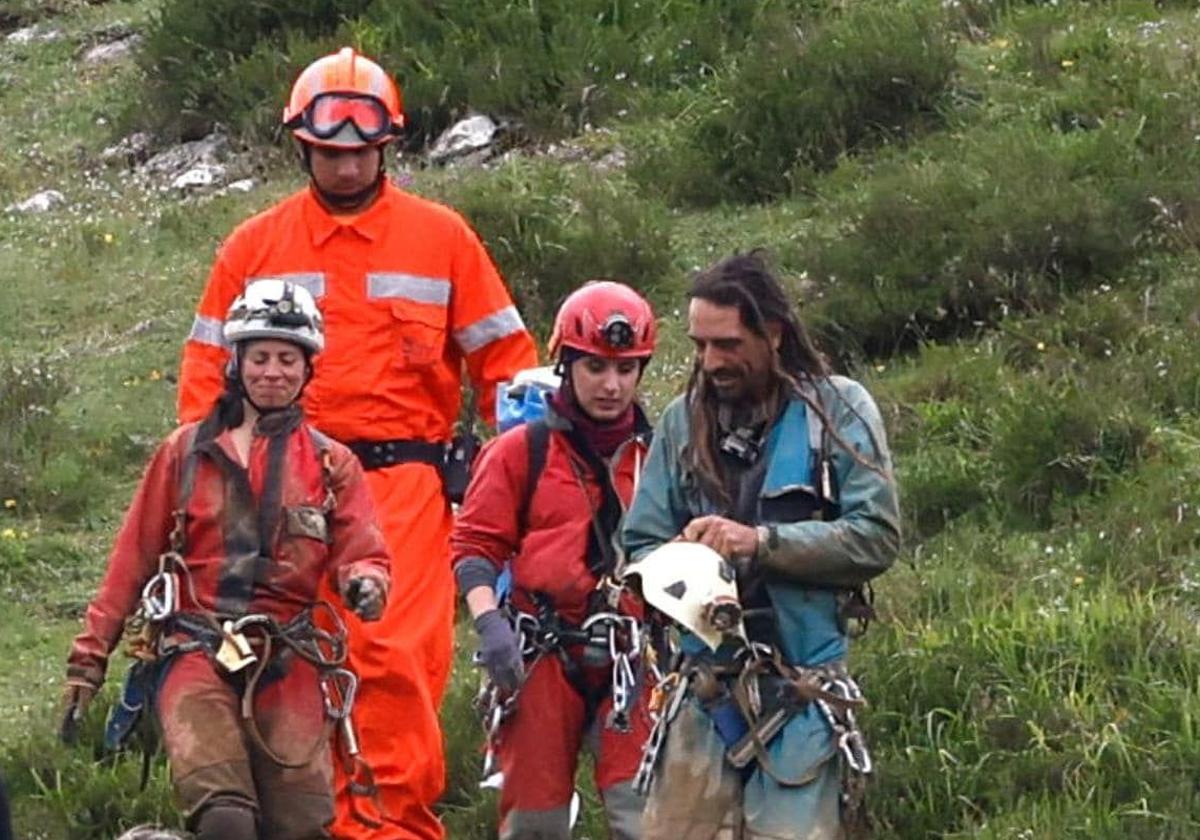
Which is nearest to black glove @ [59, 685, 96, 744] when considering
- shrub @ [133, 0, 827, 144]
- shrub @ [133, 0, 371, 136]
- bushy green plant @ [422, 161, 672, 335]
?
bushy green plant @ [422, 161, 672, 335]

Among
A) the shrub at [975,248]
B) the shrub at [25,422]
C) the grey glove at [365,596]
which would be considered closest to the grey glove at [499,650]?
the grey glove at [365,596]

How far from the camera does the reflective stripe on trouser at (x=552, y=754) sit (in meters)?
6.33

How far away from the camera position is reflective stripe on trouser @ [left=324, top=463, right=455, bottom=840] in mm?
6945

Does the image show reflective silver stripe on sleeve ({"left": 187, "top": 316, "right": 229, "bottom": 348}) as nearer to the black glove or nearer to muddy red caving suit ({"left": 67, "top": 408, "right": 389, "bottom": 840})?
muddy red caving suit ({"left": 67, "top": 408, "right": 389, "bottom": 840})

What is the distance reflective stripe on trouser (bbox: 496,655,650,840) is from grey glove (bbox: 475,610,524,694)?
145 mm

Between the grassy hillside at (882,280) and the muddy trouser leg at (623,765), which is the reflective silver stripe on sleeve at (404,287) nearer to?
the muddy trouser leg at (623,765)

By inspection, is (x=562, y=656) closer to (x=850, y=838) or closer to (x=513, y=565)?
(x=513, y=565)

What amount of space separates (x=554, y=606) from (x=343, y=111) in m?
1.49

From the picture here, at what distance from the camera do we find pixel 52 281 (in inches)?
557

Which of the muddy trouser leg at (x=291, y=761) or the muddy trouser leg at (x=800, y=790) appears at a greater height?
the muddy trouser leg at (x=800, y=790)

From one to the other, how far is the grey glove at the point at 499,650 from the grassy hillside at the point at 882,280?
147 centimetres

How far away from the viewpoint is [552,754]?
6.36 m

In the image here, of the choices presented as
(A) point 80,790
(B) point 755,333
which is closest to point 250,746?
→ (B) point 755,333

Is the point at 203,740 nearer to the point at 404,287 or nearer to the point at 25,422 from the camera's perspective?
the point at 404,287
